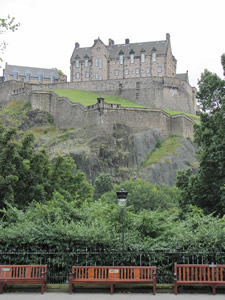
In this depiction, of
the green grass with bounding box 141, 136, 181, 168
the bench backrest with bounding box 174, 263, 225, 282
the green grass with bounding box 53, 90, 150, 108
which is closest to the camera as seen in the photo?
the bench backrest with bounding box 174, 263, 225, 282

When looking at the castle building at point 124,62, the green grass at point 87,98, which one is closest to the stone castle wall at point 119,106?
the green grass at point 87,98

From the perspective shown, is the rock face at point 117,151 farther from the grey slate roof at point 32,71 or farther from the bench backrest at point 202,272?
the bench backrest at point 202,272

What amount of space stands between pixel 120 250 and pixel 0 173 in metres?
14.8

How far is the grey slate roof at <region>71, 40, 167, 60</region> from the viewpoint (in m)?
91.5

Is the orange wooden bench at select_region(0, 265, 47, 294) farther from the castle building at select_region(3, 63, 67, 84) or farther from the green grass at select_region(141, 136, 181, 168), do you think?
the castle building at select_region(3, 63, 67, 84)

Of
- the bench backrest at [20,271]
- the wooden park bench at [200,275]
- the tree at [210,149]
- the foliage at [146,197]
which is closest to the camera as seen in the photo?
the wooden park bench at [200,275]

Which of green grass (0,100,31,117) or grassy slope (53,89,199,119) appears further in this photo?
green grass (0,100,31,117)

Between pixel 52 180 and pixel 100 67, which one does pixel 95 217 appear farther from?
pixel 100 67

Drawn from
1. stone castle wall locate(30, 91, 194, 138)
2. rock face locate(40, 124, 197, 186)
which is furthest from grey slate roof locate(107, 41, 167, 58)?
rock face locate(40, 124, 197, 186)

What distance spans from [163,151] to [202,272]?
56.3m

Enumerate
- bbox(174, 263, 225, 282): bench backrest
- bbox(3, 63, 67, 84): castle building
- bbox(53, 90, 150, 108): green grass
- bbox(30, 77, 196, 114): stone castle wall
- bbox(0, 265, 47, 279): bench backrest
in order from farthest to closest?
1. bbox(3, 63, 67, 84): castle building
2. bbox(30, 77, 196, 114): stone castle wall
3. bbox(53, 90, 150, 108): green grass
4. bbox(0, 265, 47, 279): bench backrest
5. bbox(174, 263, 225, 282): bench backrest

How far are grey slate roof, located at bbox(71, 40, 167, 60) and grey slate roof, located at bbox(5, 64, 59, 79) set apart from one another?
27.6 feet

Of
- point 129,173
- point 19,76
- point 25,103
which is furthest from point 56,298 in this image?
point 19,76

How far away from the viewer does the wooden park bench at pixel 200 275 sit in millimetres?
14617
